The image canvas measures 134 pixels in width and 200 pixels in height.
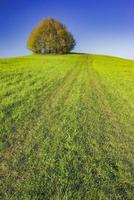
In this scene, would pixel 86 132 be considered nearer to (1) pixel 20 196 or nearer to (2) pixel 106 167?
(2) pixel 106 167

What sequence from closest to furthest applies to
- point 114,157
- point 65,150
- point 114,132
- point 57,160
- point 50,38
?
point 57,160 < point 114,157 < point 65,150 < point 114,132 < point 50,38

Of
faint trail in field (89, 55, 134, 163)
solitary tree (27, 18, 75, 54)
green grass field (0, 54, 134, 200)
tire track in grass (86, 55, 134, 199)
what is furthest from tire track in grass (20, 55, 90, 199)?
solitary tree (27, 18, 75, 54)

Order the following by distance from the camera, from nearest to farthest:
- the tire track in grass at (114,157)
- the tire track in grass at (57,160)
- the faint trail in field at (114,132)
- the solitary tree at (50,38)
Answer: the tire track in grass at (57,160) → the tire track in grass at (114,157) → the faint trail in field at (114,132) → the solitary tree at (50,38)

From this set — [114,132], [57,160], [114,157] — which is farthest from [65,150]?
[114,132]

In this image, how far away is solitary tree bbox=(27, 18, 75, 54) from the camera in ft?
301

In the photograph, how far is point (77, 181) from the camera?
6.47 m

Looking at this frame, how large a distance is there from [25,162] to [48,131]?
2.63 metres

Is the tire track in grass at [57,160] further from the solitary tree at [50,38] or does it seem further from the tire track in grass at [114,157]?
the solitary tree at [50,38]

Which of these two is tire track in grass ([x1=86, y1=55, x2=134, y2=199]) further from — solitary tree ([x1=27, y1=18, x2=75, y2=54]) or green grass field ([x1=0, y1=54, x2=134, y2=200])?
solitary tree ([x1=27, y1=18, x2=75, y2=54])

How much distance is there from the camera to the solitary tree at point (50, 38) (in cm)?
Result: 9162

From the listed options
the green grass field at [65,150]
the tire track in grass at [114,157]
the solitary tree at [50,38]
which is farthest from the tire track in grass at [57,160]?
the solitary tree at [50,38]

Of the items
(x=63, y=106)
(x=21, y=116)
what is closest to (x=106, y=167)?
(x=21, y=116)

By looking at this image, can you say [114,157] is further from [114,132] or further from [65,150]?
[114,132]

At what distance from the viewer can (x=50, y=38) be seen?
91.2 m
